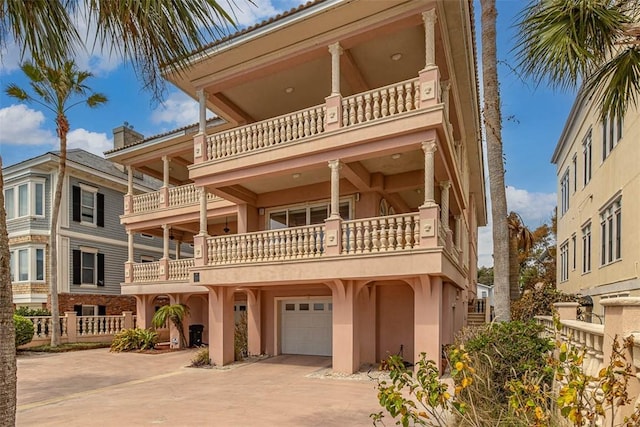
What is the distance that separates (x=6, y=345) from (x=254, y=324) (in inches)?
431

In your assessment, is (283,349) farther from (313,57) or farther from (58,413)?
(313,57)

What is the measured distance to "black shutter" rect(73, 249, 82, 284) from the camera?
21312 millimetres

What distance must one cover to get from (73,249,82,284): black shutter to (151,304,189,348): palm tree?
7.49 meters

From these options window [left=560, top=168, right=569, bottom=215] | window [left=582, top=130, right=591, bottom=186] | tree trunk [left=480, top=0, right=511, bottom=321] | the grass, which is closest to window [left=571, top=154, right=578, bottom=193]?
window [left=582, top=130, right=591, bottom=186]

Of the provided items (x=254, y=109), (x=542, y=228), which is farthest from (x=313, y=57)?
(x=542, y=228)

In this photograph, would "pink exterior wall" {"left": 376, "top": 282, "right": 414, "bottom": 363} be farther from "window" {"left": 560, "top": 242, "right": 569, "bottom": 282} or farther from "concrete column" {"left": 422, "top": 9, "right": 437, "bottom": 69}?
"window" {"left": 560, "top": 242, "right": 569, "bottom": 282}

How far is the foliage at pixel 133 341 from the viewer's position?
16.8 m

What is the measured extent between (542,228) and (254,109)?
32205 mm

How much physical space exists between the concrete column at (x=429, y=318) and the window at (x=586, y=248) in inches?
490

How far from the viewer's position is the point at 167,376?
11.5m

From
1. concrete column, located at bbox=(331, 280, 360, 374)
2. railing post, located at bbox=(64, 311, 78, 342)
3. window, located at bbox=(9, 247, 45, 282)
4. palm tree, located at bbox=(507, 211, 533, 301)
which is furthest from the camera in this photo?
palm tree, located at bbox=(507, 211, 533, 301)

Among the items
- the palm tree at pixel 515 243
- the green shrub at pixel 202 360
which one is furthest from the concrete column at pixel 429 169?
the palm tree at pixel 515 243

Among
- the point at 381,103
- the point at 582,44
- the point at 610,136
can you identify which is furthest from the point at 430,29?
the point at 610,136

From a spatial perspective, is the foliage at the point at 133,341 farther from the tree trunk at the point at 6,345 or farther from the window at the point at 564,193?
the window at the point at 564,193
